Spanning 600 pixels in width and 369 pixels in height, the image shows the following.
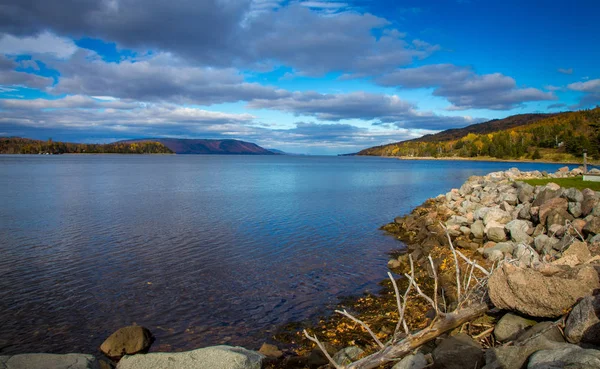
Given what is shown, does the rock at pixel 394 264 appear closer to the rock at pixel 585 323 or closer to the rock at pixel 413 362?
the rock at pixel 413 362

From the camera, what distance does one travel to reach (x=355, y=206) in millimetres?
38688

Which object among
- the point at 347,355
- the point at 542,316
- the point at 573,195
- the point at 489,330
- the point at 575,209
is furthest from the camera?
the point at 573,195

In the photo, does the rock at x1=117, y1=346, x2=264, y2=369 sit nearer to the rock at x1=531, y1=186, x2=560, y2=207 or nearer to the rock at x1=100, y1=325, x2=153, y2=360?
the rock at x1=100, y1=325, x2=153, y2=360

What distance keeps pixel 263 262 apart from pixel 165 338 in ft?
26.0

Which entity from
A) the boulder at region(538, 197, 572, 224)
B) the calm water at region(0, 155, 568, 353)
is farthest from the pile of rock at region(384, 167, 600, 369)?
the calm water at region(0, 155, 568, 353)

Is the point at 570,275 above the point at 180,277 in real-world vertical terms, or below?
above

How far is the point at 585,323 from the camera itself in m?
6.41

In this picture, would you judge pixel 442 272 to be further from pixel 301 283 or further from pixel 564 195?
pixel 564 195

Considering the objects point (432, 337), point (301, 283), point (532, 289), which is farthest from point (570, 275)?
point (301, 283)

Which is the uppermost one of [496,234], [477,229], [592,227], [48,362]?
[592,227]

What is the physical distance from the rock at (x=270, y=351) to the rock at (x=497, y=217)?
16.1 metres

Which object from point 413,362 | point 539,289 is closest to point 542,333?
point 539,289

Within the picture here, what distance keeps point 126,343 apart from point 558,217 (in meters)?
18.7

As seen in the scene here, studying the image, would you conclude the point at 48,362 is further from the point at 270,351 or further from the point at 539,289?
the point at 539,289
